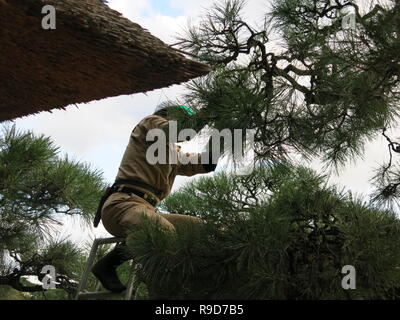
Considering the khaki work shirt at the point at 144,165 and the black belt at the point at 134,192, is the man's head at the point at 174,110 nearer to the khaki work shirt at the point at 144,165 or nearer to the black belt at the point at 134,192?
the khaki work shirt at the point at 144,165

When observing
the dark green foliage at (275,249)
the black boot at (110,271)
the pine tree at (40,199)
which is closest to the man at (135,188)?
the black boot at (110,271)

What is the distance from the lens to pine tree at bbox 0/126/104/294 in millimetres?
4324

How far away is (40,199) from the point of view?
14.4 ft

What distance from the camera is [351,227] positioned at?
82.0 inches

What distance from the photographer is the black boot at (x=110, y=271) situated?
266cm

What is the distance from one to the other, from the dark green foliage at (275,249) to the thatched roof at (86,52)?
0.73m

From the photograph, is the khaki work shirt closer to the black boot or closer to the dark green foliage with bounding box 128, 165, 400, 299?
the black boot

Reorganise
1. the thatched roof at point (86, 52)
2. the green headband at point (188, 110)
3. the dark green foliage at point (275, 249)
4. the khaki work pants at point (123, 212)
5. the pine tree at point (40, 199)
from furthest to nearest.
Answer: the pine tree at point (40, 199)
the thatched roof at point (86, 52)
the khaki work pants at point (123, 212)
the green headband at point (188, 110)
the dark green foliage at point (275, 249)

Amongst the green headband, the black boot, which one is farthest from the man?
the green headband

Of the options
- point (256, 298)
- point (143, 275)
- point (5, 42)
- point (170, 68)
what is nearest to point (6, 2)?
point (5, 42)

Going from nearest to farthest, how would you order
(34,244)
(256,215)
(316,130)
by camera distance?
(256,215), (316,130), (34,244)

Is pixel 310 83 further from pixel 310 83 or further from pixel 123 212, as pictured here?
pixel 123 212
